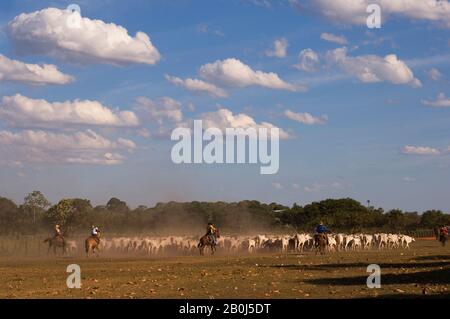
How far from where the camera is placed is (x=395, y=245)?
68.3 metres

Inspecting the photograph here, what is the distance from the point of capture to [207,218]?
417 feet

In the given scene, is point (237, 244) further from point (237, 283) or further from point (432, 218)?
point (432, 218)

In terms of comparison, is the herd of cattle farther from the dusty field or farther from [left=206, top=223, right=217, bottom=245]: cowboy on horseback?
the dusty field

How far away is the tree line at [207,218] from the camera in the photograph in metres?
104

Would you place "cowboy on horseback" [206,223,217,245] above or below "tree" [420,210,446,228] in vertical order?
below

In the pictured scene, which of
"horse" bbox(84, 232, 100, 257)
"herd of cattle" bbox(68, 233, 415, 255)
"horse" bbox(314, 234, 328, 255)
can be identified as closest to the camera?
"horse" bbox(314, 234, 328, 255)

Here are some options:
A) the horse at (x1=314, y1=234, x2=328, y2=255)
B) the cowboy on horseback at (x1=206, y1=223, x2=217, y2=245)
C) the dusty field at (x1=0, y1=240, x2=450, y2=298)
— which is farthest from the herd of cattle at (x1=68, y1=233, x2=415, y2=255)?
the dusty field at (x1=0, y1=240, x2=450, y2=298)

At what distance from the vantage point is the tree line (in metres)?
104

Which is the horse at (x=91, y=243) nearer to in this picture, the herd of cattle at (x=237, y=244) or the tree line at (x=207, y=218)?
the herd of cattle at (x=237, y=244)

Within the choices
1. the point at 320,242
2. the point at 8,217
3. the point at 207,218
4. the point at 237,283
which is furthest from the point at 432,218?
A: the point at 237,283

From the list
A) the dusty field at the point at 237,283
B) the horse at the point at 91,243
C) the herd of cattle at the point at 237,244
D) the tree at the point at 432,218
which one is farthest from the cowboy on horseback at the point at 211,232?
the tree at the point at 432,218

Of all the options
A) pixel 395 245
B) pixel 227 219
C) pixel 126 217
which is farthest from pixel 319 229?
pixel 227 219

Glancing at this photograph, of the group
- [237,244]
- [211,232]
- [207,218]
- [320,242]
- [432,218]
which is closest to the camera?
[320,242]
